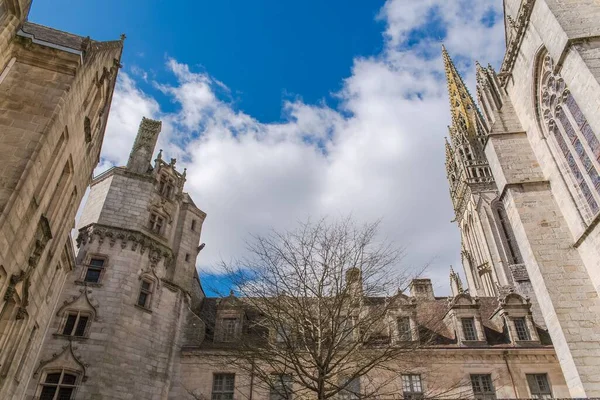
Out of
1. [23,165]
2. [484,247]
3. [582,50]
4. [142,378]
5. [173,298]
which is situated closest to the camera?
[23,165]

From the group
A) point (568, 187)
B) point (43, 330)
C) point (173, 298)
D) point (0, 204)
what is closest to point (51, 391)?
point (43, 330)

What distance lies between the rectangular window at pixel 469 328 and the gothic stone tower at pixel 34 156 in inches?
715

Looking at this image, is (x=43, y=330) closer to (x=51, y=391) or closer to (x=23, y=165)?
(x=51, y=391)

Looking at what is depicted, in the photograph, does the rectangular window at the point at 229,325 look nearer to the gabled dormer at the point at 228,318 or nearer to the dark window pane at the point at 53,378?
the gabled dormer at the point at 228,318

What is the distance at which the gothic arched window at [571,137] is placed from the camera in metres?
13.3

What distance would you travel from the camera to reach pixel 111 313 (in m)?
18.0

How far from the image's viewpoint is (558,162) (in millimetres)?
15141

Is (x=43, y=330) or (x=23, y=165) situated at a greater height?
(x=23, y=165)

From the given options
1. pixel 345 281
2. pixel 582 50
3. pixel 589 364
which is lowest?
pixel 589 364

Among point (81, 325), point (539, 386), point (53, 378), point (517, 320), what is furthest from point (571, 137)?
point (53, 378)

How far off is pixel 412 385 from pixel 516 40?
616 inches

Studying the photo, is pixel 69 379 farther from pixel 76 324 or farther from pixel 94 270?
pixel 94 270

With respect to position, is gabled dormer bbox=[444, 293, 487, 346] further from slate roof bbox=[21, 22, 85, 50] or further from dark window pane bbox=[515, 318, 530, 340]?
slate roof bbox=[21, 22, 85, 50]

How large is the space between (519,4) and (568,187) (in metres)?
7.99
